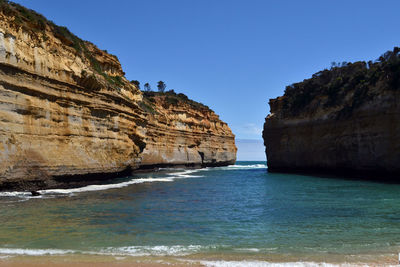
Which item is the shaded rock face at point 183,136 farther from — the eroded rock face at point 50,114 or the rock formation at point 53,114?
the eroded rock face at point 50,114

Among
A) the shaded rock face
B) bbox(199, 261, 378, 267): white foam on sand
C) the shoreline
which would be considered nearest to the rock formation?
the shoreline

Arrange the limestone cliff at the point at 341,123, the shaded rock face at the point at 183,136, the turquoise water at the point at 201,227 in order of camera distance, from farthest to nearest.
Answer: the shaded rock face at the point at 183,136 → the limestone cliff at the point at 341,123 → the turquoise water at the point at 201,227

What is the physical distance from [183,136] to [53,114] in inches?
1329

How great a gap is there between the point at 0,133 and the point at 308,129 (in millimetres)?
28923

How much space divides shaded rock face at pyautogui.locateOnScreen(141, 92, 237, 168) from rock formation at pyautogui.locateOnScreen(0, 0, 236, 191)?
15.3 m

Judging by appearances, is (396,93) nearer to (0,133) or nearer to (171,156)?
(0,133)

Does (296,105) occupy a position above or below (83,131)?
above

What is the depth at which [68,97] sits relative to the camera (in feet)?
60.1

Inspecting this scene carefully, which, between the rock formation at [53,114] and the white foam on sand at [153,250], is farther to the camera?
the rock formation at [53,114]

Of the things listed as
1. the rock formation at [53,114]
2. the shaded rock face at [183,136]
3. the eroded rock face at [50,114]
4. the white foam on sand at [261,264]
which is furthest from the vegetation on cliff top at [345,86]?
the white foam on sand at [261,264]

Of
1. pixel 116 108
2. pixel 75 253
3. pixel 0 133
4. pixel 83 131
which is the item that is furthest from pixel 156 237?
pixel 116 108


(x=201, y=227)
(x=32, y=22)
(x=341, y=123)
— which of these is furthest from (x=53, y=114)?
(x=341, y=123)

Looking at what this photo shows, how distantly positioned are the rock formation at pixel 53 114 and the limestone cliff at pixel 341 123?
59.9 feet

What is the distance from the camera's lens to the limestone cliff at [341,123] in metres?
23.6
